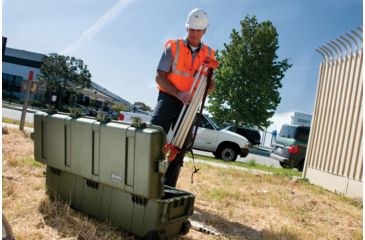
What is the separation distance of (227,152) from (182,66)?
10154 mm

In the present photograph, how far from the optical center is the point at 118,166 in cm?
268

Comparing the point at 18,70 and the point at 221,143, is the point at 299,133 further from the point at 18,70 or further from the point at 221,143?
the point at 18,70

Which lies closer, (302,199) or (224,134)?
(302,199)

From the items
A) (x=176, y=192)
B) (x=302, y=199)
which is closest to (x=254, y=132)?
(x=302, y=199)

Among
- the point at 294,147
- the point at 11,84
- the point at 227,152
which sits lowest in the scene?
the point at 227,152

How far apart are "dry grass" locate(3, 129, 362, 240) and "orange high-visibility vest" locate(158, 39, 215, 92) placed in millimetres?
1348

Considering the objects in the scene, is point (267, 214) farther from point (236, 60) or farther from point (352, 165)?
point (236, 60)

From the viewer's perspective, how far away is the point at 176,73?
3555 millimetres

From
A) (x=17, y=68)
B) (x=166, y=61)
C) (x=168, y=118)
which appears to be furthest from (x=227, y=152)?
(x=17, y=68)

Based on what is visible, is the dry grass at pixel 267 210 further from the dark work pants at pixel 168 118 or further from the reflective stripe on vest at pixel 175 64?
the reflective stripe on vest at pixel 175 64

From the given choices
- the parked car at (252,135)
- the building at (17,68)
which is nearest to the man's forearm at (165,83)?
the parked car at (252,135)

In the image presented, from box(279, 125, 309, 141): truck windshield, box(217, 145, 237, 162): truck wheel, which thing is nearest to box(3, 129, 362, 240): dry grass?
box(217, 145, 237, 162): truck wheel

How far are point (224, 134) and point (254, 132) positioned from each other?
74.9 ft

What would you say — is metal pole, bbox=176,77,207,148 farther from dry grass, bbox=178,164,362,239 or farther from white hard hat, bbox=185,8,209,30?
dry grass, bbox=178,164,362,239
